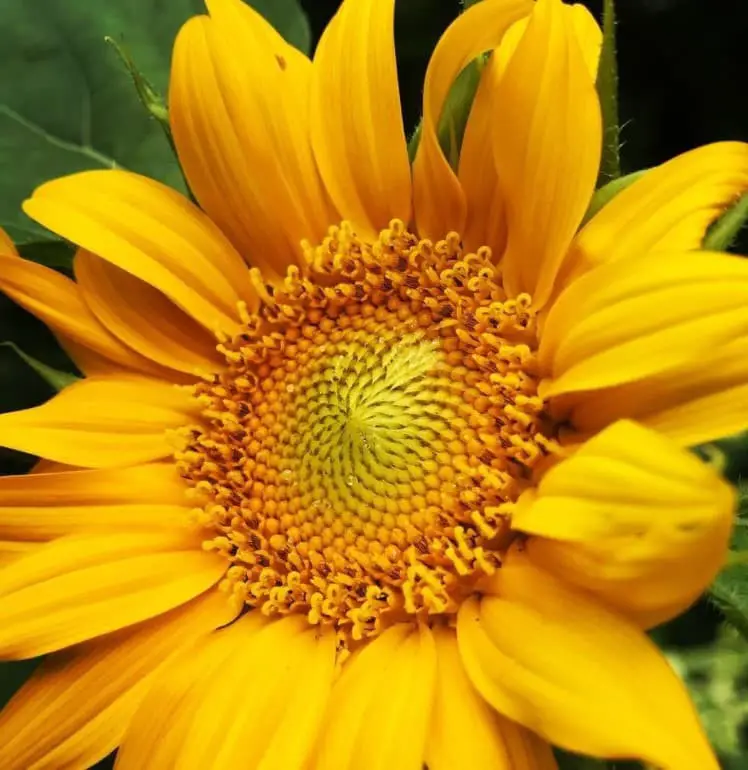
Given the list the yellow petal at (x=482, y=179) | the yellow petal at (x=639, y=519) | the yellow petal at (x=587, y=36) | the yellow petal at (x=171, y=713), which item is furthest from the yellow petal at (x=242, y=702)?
the yellow petal at (x=587, y=36)

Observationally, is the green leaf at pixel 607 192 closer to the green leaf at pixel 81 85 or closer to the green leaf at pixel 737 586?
the green leaf at pixel 737 586

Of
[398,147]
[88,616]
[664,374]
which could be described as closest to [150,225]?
[398,147]

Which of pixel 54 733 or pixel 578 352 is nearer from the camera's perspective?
pixel 578 352

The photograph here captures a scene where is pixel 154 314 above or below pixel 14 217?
below

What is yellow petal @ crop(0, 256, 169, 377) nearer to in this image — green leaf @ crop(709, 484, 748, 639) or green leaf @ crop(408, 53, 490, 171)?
green leaf @ crop(408, 53, 490, 171)

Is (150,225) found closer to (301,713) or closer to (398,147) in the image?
(398,147)
